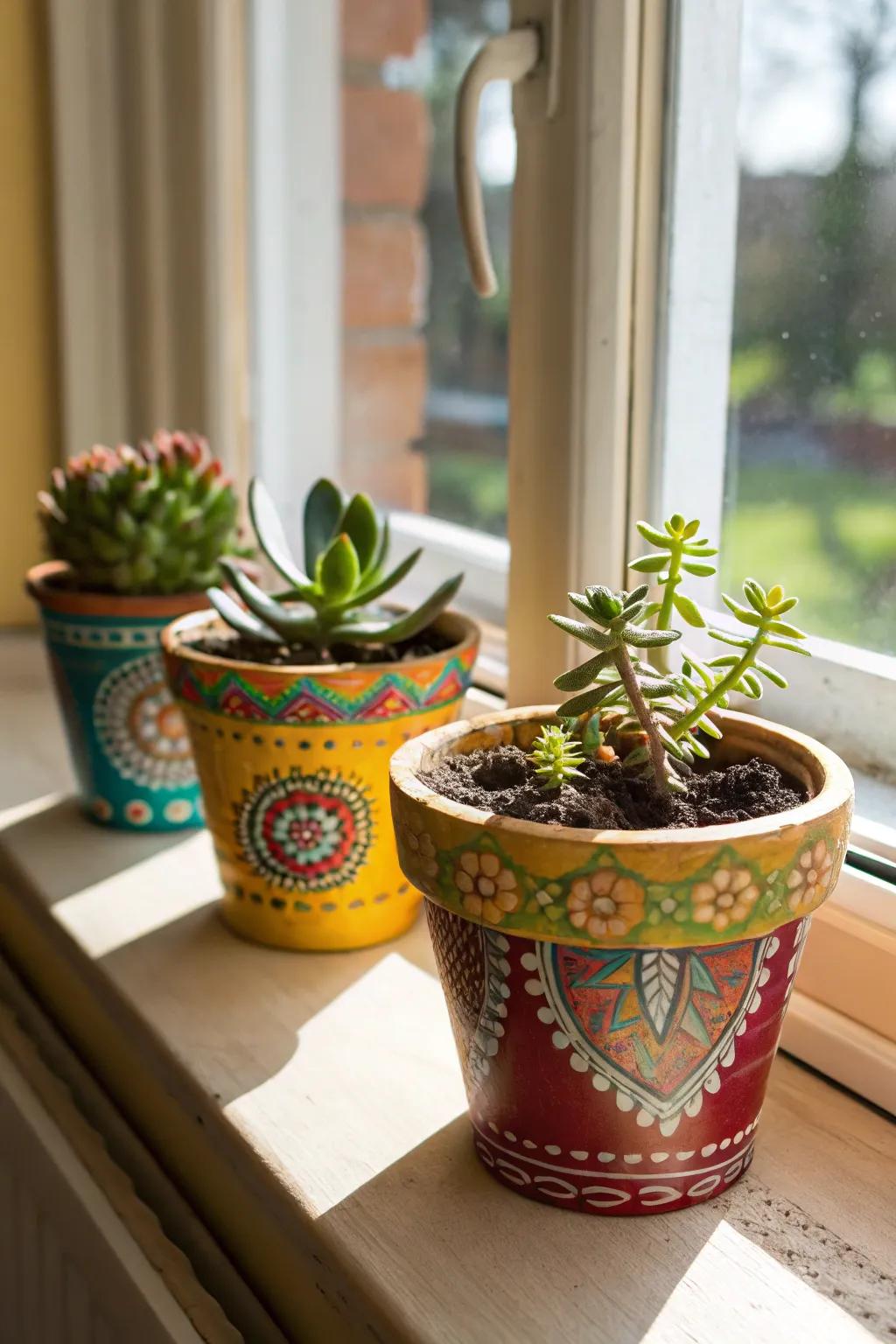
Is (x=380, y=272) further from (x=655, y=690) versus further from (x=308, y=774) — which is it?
(x=655, y=690)

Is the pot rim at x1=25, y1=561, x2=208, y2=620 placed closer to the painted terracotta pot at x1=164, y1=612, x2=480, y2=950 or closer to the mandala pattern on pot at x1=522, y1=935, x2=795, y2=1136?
the painted terracotta pot at x1=164, y1=612, x2=480, y2=950

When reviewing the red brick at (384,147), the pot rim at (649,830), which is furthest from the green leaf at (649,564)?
the red brick at (384,147)

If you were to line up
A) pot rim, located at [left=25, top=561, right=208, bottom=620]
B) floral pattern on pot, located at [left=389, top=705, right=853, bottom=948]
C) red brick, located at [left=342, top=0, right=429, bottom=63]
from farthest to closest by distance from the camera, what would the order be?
red brick, located at [left=342, top=0, right=429, bottom=63] → pot rim, located at [left=25, top=561, right=208, bottom=620] → floral pattern on pot, located at [left=389, top=705, right=853, bottom=948]

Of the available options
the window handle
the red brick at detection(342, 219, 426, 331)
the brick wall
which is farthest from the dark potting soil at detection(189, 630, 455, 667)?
the red brick at detection(342, 219, 426, 331)

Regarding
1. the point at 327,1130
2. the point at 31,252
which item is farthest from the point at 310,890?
the point at 31,252

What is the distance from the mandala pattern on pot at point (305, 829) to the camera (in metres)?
0.77

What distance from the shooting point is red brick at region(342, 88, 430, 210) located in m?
1.27

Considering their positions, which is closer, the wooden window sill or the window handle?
the wooden window sill

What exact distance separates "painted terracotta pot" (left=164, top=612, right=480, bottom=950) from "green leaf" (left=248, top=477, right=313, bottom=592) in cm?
7

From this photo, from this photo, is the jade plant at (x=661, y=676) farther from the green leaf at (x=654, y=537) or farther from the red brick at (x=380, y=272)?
the red brick at (x=380, y=272)

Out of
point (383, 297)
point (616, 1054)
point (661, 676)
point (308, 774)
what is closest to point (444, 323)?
point (383, 297)

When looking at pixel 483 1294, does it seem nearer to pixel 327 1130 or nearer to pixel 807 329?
pixel 327 1130

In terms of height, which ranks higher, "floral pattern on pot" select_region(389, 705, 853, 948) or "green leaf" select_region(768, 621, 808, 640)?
"green leaf" select_region(768, 621, 808, 640)

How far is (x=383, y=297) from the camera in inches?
51.5
